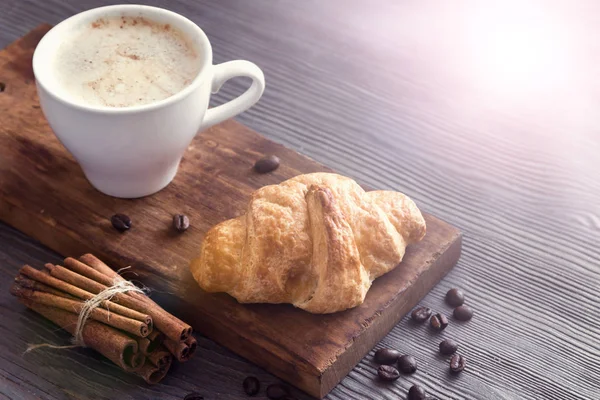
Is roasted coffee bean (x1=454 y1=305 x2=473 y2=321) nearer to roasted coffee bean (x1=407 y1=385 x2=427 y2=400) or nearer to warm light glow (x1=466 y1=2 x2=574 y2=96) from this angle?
roasted coffee bean (x1=407 y1=385 x2=427 y2=400)

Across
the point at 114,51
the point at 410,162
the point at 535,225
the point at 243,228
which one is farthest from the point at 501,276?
the point at 114,51

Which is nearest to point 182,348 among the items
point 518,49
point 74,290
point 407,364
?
point 74,290

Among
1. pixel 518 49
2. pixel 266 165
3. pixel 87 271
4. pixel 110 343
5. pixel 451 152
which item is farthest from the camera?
pixel 518 49

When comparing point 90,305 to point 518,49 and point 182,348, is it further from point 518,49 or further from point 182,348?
point 518,49

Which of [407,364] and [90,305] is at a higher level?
[407,364]

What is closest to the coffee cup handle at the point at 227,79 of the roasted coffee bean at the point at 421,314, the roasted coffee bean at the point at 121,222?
the roasted coffee bean at the point at 121,222

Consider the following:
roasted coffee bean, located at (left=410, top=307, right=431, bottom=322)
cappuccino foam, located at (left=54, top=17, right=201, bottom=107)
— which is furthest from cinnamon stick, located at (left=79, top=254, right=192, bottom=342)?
roasted coffee bean, located at (left=410, top=307, right=431, bottom=322)
